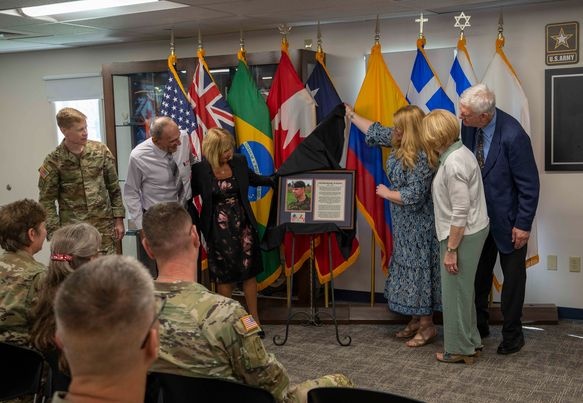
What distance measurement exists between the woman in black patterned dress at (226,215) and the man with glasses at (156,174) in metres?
0.13

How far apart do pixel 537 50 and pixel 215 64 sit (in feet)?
7.64

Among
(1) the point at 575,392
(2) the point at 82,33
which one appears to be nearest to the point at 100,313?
(1) the point at 575,392

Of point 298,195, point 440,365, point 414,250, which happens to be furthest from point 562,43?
point 440,365

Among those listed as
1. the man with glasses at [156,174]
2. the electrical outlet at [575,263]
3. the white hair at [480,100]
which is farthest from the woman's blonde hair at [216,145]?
the electrical outlet at [575,263]

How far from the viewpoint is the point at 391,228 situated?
4.84 metres

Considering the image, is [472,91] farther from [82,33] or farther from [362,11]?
[82,33]

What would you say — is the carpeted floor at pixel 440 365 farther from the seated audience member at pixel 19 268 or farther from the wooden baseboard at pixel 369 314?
the seated audience member at pixel 19 268

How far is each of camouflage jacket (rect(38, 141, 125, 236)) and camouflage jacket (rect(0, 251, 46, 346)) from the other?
1874mm

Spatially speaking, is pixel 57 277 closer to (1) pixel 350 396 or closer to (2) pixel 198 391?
(2) pixel 198 391

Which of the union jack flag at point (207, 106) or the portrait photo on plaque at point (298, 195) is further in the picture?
the union jack flag at point (207, 106)

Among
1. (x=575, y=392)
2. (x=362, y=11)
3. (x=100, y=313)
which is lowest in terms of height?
(x=575, y=392)

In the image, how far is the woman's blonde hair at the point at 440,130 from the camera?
3.73 metres

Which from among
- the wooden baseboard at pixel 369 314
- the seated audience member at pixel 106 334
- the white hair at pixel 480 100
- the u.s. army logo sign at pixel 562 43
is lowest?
the wooden baseboard at pixel 369 314

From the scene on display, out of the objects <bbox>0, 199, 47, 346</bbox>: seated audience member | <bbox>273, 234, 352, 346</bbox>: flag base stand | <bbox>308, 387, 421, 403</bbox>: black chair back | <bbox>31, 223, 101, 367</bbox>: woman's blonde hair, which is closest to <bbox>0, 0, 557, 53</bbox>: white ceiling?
<bbox>273, 234, 352, 346</bbox>: flag base stand
